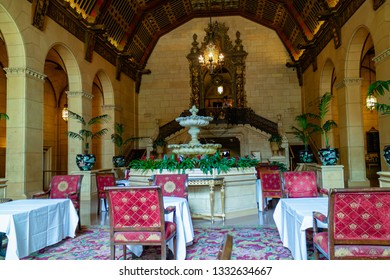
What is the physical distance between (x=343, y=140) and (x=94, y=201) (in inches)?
321

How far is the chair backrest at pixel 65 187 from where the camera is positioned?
5.16 metres

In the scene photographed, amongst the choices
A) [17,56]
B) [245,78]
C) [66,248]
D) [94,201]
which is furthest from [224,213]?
[245,78]

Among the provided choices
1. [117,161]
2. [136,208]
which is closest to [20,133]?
[117,161]

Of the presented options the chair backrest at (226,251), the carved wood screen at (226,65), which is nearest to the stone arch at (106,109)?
the carved wood screen at (226,65)

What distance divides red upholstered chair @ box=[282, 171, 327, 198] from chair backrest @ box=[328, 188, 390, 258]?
194 cm

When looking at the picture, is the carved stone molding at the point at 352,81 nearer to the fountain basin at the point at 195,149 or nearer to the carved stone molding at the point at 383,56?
the carved stone molding at the point at 383,56

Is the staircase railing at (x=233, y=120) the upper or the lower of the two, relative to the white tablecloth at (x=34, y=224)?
upper

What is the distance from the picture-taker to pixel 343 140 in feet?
32.9

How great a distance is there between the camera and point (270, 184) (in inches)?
261

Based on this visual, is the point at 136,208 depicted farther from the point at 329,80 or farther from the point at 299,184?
the point at 329,80

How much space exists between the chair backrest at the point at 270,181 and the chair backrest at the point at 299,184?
2017 millimetres

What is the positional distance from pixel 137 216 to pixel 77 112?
26.4ft

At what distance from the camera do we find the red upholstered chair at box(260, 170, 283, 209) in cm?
654

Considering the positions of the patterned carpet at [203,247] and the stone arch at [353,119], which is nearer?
the patterned carpet at [203,247]
